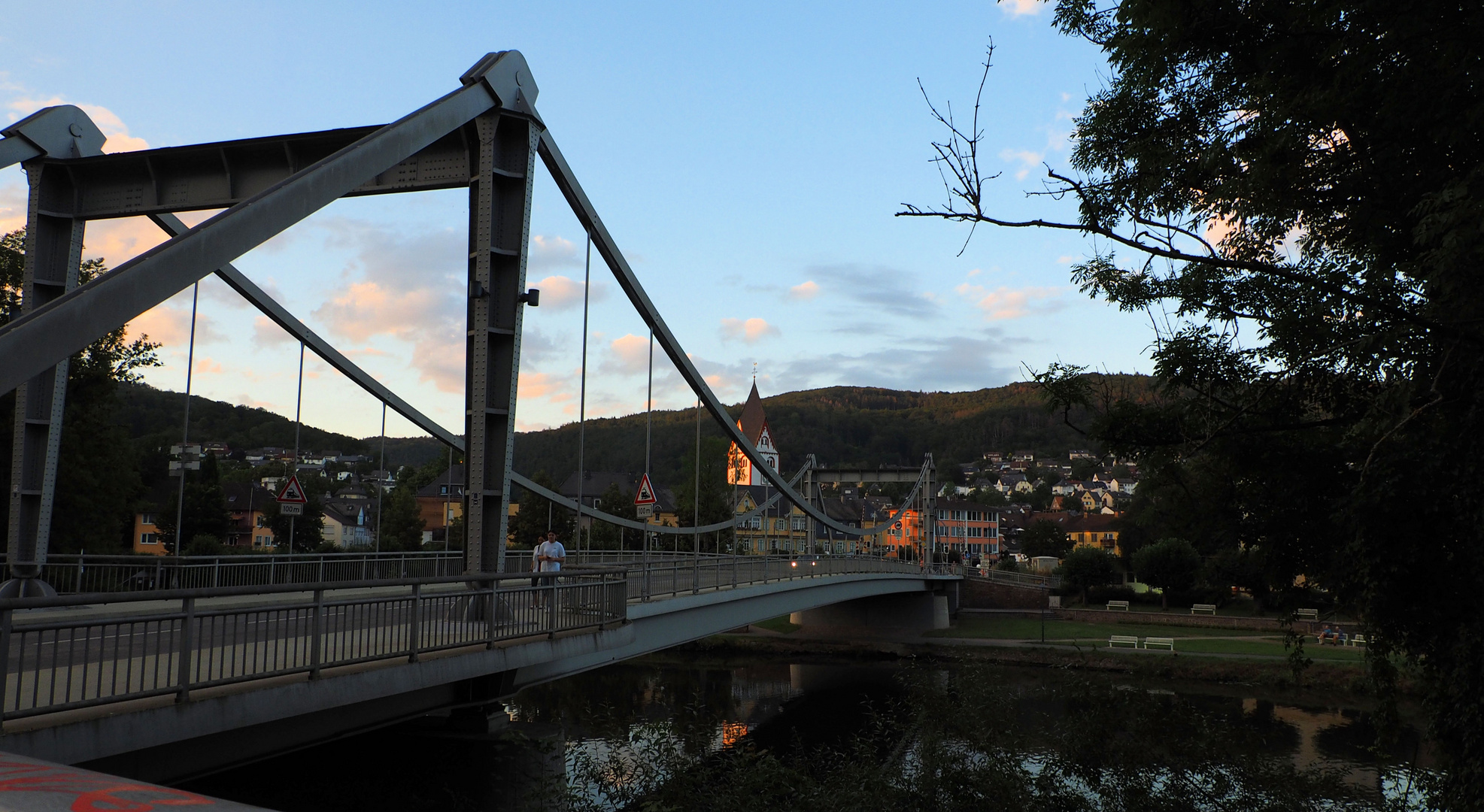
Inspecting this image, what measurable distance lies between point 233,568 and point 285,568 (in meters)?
1.29

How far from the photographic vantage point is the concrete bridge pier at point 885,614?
46844 mm

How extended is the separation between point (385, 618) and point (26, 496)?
22.7 ft

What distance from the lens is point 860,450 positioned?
15062 centimetres

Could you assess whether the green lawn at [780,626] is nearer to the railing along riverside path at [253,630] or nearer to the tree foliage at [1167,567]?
the tree foliage at [1167,567]

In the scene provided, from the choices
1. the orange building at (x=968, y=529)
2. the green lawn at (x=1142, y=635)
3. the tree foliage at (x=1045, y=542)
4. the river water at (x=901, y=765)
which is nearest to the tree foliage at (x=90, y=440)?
the river water at (x=901, y=765)

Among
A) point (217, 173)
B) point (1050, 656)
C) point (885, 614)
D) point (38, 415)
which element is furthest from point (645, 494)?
point (885, 614)

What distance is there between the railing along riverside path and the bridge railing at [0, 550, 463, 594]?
660mm

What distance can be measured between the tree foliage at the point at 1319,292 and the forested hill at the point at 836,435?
50550 mm

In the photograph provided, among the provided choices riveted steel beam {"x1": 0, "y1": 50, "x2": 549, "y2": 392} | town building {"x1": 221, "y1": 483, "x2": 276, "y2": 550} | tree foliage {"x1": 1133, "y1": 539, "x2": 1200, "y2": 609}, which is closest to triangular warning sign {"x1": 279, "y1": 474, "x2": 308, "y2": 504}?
riveted steel beam {"x1": 0, "y1": 50, "x2": 549, "y2": 392}

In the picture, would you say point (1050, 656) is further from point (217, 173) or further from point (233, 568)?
point (217, 173)

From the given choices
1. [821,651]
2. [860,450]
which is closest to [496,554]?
[821,651]

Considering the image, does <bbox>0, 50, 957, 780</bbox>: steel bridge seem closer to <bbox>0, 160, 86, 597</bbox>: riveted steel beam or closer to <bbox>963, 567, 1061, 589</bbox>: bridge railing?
<bbox>0, 160, 86, 597</bbox>: riveted steel beam

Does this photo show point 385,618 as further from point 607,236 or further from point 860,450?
point 860,450

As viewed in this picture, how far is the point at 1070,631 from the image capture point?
45.0 metres
